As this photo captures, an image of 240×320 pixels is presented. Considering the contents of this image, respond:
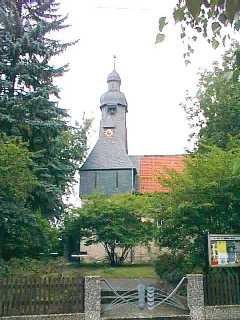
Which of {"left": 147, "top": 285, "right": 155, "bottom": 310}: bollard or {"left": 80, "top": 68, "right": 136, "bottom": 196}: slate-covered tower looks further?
{"left": 80, "top": 68, "right": 136, "bottom": 196}: slate-covered tower

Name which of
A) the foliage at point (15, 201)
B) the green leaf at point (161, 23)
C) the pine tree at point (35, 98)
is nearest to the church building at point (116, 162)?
the pine tree at point (35, 98)

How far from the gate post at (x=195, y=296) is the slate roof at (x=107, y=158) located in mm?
20759

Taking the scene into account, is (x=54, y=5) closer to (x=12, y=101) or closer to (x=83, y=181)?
(x=12, y=101)

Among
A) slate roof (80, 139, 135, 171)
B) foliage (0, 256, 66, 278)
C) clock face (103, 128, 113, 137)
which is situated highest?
clock face (103, 128, 113, 137)

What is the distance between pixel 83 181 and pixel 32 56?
15836mm

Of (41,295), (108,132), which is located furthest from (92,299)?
(108,132)

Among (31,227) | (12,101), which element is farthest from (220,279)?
(12,101)

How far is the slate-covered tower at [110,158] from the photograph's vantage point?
32.7m

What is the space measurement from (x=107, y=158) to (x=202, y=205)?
2084 cm

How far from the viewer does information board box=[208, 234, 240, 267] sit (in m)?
12.8

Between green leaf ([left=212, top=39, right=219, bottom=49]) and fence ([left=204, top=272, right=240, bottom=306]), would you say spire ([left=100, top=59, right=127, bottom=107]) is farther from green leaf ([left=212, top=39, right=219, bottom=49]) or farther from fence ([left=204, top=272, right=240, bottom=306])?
green leaf ([left=212, top=39, right=219, bottom=49])

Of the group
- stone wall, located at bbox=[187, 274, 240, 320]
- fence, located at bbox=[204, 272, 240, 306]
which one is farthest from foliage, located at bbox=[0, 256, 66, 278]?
fence, located at bbox=[204, 272, 240, 306]

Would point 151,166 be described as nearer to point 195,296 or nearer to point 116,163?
point 116,163

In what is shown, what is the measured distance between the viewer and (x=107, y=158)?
111ft
